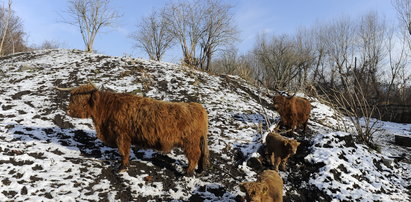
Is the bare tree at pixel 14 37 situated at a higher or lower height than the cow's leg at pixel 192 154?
higher

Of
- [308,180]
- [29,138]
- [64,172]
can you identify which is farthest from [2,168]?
[308,180]

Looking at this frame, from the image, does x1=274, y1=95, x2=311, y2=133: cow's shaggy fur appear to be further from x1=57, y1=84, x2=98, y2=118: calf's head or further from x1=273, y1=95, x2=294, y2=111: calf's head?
x1=57, y1=84, x2=98, y2=118: calf's head

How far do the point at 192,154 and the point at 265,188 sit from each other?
1.83 meters

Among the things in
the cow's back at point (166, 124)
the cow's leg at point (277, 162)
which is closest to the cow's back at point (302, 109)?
the cow's leg at point (277, 162)

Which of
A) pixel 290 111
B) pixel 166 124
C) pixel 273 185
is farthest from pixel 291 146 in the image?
pixel 290 111

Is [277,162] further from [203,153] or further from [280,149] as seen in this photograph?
[203,153]

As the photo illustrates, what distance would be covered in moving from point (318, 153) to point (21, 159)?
21.8 feet

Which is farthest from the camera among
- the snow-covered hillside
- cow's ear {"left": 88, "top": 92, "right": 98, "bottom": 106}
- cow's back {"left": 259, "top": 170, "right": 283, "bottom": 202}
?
cow's ear {"left": 88, "top": 92, "right": 98, "bottom": 106}

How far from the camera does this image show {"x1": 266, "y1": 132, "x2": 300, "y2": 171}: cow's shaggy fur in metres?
5.17

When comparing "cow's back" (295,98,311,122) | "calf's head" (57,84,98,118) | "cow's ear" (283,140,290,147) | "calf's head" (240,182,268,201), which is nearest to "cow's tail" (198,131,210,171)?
"cow's ear" (283,140,290,147)

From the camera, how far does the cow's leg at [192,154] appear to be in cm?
499

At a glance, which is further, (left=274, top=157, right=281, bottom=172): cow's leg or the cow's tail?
(left=274, top=157, right=281, bottom=172): cow's leg

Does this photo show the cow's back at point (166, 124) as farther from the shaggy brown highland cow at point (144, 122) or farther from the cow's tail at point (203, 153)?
the cow's tail at point (203, 153)

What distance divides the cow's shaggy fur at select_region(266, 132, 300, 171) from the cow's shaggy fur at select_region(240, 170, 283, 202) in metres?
1.04
